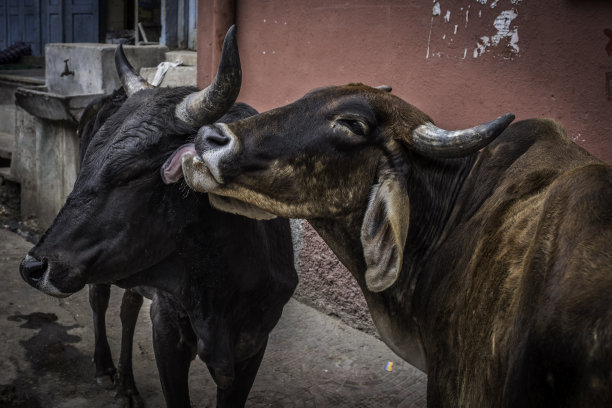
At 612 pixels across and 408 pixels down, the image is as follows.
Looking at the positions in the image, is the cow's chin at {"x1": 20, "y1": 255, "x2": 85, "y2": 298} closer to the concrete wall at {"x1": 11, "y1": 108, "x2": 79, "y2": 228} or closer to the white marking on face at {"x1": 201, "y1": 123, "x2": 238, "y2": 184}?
the white marking on face at {"x1": 201, "y1": 123, "x2": 238, "y2": 184}

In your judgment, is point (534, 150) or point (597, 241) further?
point (534, 150)

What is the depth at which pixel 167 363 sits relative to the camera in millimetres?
3309

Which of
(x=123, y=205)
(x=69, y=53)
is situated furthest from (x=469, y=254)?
(x=69, y=53)

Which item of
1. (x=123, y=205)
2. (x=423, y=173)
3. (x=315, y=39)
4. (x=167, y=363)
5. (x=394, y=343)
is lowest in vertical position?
(x=167, y=363)

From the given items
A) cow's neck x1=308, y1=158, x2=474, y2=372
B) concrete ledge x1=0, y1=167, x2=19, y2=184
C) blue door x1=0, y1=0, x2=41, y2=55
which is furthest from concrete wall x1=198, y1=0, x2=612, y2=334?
blue door x1=0, y1=0, x2=41, y2=55

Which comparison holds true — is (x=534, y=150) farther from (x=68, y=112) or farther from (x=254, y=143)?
(x=68, y=112)

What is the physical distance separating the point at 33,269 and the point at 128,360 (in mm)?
1543

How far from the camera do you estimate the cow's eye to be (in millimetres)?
2361

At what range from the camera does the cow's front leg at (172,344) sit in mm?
3297

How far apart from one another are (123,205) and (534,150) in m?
1.73

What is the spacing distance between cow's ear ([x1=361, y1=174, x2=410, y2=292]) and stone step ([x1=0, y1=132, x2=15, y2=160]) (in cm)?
705

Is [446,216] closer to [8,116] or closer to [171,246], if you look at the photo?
[171,246]

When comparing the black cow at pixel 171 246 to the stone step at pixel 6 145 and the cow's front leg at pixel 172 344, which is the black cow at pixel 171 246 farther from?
the stone step at pixel 6 145

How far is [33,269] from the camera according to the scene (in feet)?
9.16
